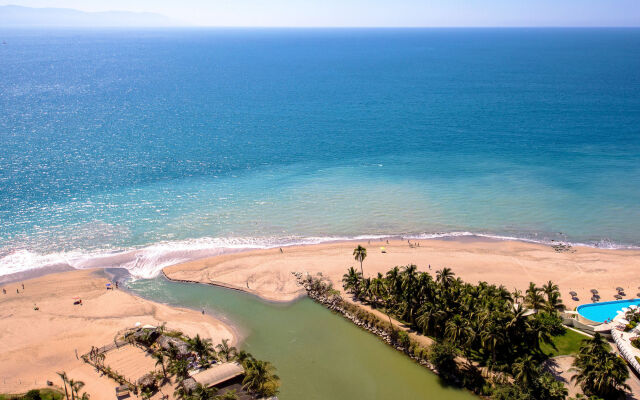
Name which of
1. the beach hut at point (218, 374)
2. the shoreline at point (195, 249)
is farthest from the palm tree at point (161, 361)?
the shoreline at point (195, 249)

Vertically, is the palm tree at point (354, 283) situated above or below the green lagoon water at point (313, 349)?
above

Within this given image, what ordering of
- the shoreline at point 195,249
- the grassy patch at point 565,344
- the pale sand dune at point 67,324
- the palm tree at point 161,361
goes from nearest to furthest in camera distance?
the palm tree at point 161,361, the grassy patch at point 565,344, the pale sand dune at point 67,324, the shoreline at point 195,249

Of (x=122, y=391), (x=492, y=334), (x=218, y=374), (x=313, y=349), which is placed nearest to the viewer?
(x=218, y=374)

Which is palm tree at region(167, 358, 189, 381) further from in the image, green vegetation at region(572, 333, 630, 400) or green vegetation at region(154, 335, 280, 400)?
green vegetation at region(572, 333, 630, 400)

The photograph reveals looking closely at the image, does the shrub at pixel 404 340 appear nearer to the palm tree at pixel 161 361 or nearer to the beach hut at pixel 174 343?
the beach hut at pixel 174 343

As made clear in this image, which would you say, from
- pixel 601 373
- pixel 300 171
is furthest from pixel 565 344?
pixel 300 171

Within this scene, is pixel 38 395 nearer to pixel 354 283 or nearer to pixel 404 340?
pixel 354 283
